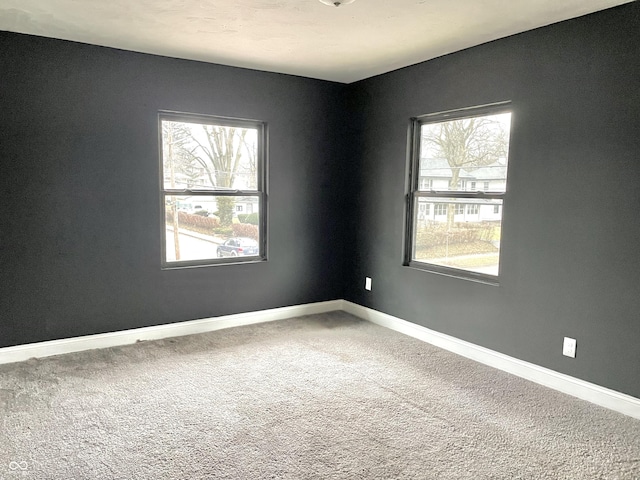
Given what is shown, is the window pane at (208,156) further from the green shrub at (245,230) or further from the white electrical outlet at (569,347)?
the white electrical outlet at (569,347)

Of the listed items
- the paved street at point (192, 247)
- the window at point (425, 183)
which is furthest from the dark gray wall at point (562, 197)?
the paved street at point (192, 247)

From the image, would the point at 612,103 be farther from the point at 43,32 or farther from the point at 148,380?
the point at 43,32

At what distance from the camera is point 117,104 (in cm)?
363

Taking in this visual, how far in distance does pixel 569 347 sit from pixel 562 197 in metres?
1.00

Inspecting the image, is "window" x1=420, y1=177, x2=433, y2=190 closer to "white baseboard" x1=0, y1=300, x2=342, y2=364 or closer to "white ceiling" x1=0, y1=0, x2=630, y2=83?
"white ceiling" x1=0, y1=0, x2=630, y2=83

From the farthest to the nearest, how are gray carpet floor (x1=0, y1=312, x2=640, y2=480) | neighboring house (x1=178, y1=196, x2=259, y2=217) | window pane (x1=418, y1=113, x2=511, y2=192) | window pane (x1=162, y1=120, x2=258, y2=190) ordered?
neighboring house (x1=178, y1=196, x2=259, y2=217)
window pane (x1=162, y1=120, x2=258, y2=190)
window pane (x1=418, y1=113, x2=511, y2=192)
gray carpet floor (x1=0, y1=312, x2=640, y2=480)

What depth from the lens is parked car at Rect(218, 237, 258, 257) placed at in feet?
14.3

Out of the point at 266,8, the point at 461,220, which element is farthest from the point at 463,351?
the point at 266,8

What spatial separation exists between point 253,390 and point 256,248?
1.80 meters

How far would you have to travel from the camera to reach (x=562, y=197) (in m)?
2.99

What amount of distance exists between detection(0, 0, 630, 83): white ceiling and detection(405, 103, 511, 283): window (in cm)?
60

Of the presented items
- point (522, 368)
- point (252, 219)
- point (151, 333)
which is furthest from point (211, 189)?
point (522, 368)

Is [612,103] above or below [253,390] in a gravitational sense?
above

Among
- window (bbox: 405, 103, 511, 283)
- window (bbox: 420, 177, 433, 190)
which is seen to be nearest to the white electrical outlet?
window (bbox: 405, 103, 511, 283)
